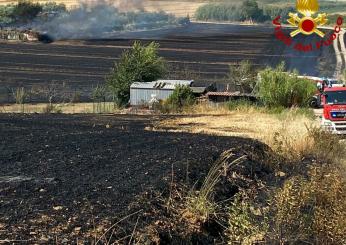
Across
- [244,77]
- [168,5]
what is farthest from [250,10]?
[244,77]

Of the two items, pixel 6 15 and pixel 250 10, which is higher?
pixel 250 10

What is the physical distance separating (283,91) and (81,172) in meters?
26.8

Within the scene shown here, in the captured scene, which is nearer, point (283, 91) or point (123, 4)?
point (283, 91)

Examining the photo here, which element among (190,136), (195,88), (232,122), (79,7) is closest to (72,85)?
(79,7)

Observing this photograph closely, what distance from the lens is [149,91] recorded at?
44.9m

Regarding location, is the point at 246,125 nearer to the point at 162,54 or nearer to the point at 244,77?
the point at 244,77

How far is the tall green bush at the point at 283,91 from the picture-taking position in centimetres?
3856

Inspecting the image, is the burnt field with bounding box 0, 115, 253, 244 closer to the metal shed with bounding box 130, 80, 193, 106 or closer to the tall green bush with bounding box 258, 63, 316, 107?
the tall green bush with bounding box 258, 63, 316, 107

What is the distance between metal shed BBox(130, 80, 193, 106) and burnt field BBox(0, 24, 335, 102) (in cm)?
1000

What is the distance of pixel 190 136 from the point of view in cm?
2053

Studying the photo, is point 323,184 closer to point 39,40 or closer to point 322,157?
point 322,157

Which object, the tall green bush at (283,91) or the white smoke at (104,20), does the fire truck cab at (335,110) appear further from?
the white smoke at (104,20)

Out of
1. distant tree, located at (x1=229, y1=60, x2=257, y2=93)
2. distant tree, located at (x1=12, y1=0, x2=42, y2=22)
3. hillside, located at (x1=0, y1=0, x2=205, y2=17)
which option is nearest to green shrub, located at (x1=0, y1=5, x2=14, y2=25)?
distant tree, located at (x1=12, y1=0, x2=42, y2=22)

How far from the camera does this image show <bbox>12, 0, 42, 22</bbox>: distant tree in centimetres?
10272
